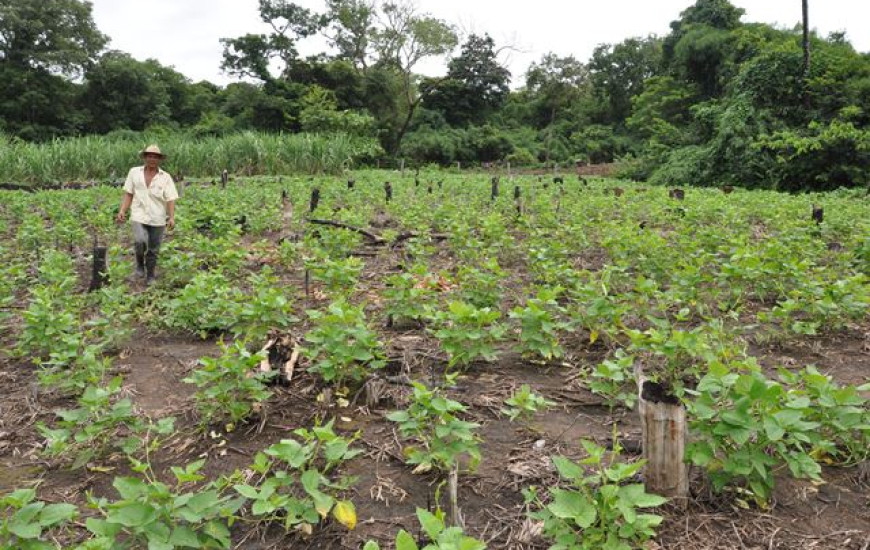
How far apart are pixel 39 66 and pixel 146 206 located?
3825 cm

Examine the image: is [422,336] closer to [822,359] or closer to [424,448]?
[424,448]

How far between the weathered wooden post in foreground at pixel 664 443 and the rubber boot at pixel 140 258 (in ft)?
18.2

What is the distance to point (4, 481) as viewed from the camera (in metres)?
2.87

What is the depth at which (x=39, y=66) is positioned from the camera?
3638 cm

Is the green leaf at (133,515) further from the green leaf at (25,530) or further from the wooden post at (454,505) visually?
the wooden post at (454,505)

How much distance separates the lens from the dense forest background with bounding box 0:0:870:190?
2639 centimetres

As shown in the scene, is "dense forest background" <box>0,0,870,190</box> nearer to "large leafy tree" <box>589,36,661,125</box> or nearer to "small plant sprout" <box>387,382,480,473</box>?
"large leafy tree" <box>589,36,661,125</box>

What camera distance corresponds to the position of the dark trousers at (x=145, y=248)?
6.29 metres

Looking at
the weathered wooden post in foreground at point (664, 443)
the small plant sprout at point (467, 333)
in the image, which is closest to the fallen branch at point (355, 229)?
the small plant sprout at point (467, 333)

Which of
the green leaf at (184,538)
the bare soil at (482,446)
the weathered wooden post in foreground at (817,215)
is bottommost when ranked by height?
the bare soil at (482,446)

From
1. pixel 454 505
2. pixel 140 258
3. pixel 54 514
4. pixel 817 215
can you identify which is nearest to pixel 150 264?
pixel 140 258

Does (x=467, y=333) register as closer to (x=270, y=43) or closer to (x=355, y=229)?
(x=355, y=229)

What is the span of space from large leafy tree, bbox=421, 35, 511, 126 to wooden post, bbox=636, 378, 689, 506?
1473 inches

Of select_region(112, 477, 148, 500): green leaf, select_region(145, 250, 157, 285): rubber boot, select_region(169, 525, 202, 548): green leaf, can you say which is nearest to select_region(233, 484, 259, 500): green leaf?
select_region(169, 525, 202, 548): green leaf
